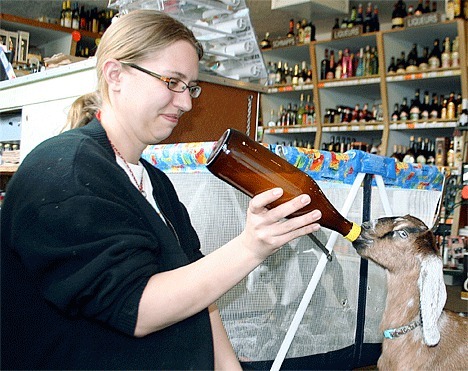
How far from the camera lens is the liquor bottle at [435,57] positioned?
5641 millimetres

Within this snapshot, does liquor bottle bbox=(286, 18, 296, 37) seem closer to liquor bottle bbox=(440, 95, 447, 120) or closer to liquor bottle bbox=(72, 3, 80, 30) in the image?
liquor bottle bbox=(440, 95, 447, 120)

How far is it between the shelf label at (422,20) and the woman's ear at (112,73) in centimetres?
506

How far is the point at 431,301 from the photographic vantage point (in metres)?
1.61

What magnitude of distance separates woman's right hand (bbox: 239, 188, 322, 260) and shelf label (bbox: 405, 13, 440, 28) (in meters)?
5.21

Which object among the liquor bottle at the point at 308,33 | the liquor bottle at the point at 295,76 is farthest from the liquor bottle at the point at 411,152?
the liquor bottle at the point at 308,33

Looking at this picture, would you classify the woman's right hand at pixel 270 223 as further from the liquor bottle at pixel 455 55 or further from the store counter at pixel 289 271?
the liquor bottle at pixel 455 55

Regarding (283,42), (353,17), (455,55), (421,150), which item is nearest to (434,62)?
(455,55)

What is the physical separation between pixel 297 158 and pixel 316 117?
5.01 metres

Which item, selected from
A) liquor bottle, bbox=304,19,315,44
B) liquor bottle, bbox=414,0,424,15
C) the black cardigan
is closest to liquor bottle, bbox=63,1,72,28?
liquor bottle, bbox=304,19,315,44

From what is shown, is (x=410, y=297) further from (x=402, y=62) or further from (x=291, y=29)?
(x=291, y=29)

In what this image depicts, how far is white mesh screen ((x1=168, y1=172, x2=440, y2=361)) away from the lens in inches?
71.3

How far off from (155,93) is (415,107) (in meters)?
5.24

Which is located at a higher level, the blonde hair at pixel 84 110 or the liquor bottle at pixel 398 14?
the liquor bottle at pixel 398 14

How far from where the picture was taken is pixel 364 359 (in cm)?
212
